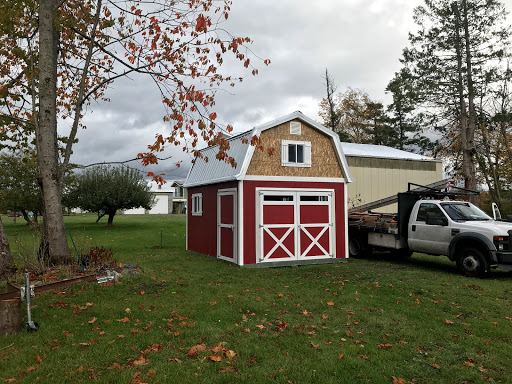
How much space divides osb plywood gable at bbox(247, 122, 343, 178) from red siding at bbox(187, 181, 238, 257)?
1.17 metres

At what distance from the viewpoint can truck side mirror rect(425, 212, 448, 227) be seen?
11891mm

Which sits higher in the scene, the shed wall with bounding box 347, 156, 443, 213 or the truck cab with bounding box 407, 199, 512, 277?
the shed wall with bounding box 347, 156, 443, 213

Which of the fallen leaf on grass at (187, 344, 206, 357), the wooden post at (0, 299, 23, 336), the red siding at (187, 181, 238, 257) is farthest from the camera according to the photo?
the red siding at (187, 181, 238, 257)

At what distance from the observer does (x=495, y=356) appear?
17.2 ft

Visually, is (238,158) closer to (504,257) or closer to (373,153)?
(504,257)

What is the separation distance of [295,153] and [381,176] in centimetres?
1061

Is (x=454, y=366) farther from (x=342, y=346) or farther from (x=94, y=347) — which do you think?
(x=94, y=347)

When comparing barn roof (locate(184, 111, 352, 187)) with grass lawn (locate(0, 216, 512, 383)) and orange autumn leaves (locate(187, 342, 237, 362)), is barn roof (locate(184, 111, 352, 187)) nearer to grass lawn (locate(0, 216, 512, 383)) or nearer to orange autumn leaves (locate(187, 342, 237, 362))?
grass lawn (locate(0, 216, 512, 383))

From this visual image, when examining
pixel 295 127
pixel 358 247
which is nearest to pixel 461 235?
pixel 358 247

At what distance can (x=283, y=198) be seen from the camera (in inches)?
521

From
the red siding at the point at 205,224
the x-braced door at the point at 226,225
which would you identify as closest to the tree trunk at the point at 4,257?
the x-braced door at the point at 226,225

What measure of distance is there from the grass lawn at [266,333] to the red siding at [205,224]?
4.65 meters

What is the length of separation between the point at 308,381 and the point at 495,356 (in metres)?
2.66

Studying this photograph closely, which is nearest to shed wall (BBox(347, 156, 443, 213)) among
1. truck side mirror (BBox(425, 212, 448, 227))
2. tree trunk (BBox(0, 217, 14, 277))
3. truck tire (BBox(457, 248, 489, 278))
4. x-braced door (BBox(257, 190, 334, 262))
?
x-braced door (BBox(257, 190, 334, 262))
